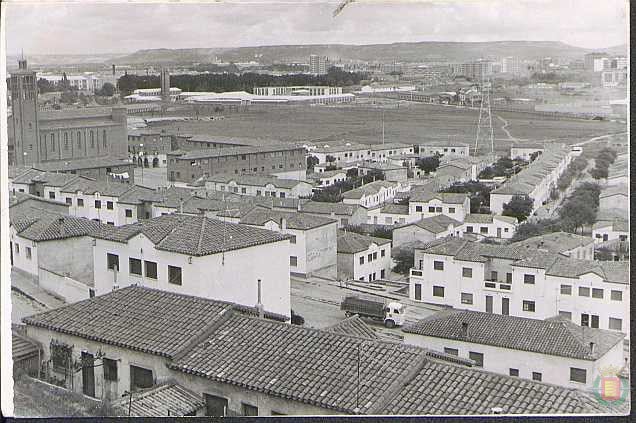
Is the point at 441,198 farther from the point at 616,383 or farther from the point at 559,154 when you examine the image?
the point at 616,383

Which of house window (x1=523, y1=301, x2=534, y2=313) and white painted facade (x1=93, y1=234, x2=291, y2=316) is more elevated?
white painted facade (x1=93, y1=234, x2=291, y2=316)

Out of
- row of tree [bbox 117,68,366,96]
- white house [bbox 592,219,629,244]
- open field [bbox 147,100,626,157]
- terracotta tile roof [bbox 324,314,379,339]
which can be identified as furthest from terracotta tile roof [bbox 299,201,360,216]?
white house [bbox 592,219,629,244]

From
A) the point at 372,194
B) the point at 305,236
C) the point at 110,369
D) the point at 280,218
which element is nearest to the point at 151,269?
the point at 110,369

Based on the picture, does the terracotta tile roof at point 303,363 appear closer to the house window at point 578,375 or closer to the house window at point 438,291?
the house window at point 578,375

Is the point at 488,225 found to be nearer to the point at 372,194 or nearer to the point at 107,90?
the point at 372,194

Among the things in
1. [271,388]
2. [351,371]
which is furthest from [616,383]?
[271,388]

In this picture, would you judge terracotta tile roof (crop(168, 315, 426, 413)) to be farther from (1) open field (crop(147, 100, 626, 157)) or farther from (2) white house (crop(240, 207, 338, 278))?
(1) open field (crop(147, 100, 626, 157))
